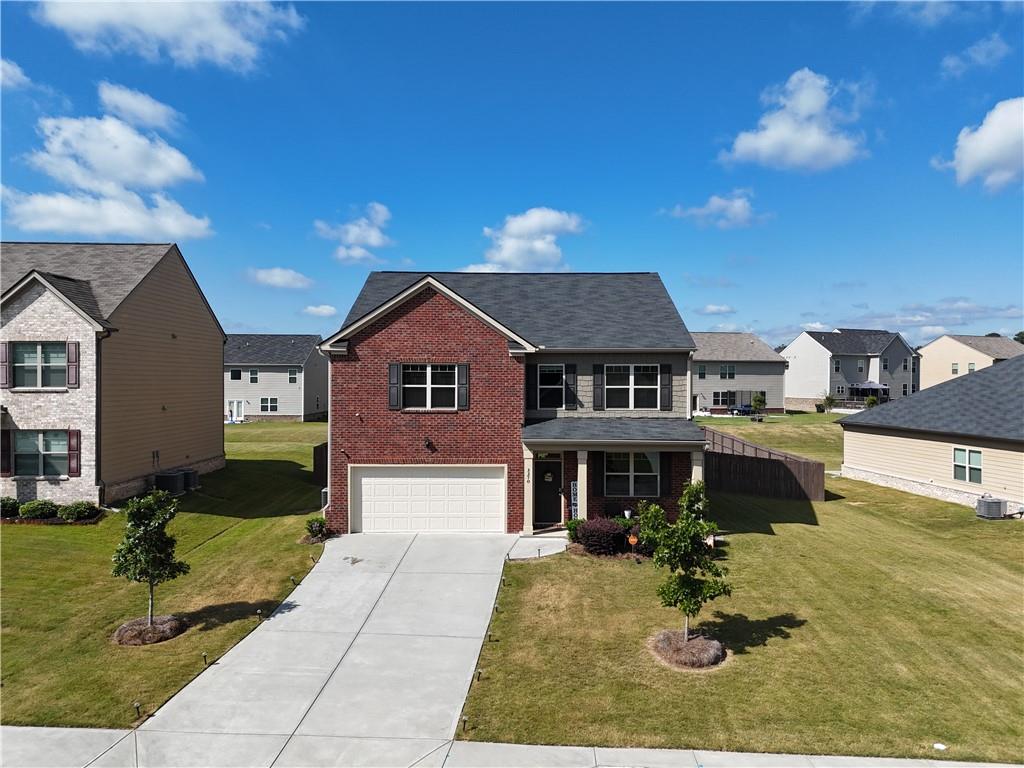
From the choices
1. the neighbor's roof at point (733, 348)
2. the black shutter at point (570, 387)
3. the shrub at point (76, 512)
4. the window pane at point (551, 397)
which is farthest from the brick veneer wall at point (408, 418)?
the neighbor's roof at point (733, 348)

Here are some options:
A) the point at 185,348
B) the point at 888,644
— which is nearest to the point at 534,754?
the point at 888,644

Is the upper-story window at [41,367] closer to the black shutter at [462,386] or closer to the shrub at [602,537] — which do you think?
the black shutter at [462,386]

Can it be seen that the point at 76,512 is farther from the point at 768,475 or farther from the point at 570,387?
the point at 768,475

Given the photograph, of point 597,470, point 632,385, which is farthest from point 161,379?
point 632,385

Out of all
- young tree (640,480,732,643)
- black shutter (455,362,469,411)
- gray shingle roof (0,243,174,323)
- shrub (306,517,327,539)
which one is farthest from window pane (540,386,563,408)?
gray shingle roof (0,243,174,323)

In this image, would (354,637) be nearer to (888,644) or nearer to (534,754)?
(534,754)

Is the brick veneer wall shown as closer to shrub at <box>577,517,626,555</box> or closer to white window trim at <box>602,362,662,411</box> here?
shrub at <box>577,517,626,555</box>
